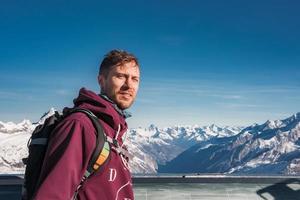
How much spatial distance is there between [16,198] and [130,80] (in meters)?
5.63

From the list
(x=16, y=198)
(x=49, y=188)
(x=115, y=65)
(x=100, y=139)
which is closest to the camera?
(x=49, y=188)

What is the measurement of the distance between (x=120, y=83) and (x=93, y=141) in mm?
776

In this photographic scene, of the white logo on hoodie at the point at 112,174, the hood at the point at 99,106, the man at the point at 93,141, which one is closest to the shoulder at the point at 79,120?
the man at the point at 93,141

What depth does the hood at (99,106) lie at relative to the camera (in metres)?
3.40

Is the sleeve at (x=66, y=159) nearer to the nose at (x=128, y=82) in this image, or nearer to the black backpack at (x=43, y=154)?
the black backpack at (x=43, y=154)

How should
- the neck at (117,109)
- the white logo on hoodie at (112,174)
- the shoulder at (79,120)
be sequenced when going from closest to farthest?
the shoulder at (79,120) → the white logo on hoodie at (112,174) → the neck at (117,109)

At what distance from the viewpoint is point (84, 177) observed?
318 centimetres

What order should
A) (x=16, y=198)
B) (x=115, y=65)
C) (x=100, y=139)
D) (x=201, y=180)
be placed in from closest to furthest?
1. (x=100, y=139)
2. (x=115, y=65)
3. (x=16, y=198)
4. (x=201, y=180)

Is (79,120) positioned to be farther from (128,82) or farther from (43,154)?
(128,82)

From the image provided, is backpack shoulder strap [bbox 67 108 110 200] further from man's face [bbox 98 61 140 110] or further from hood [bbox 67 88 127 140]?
man's face [bbox 98 61 140 110]

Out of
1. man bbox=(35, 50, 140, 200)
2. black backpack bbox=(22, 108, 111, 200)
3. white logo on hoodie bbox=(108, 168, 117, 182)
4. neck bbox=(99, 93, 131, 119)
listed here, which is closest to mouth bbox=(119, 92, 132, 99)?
man bbox=(35, 50, 140, 200)

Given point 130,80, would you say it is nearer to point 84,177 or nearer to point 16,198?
point 84,177

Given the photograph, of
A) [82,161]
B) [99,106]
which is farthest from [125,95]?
[82,161]

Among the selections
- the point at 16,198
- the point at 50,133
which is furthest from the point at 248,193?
the point at 50,133
